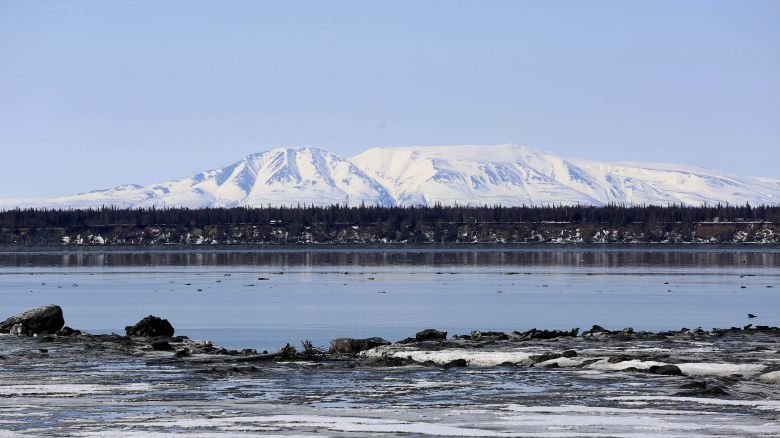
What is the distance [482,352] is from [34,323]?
1751 centimetres

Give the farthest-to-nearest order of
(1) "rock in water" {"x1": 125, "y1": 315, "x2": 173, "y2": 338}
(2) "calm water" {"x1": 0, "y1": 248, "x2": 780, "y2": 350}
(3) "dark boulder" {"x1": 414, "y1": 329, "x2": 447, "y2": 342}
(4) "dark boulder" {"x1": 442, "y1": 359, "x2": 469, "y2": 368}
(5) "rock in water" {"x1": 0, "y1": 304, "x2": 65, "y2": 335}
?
(2) "calm water" {"x1": 0, "y1": 248, "x2": 780, "y2": 350} < (1) "rock in water" {"x1": 125, "y1": 315, "x2": 173, "y2": 338} < (5) "rock in water" {"x1": 0, "y1": 304, "x2": 65, "y2": 335} < (3) "dark boulder" {"x1": 414, "y1": 329, "x2": 447, "y2": 342} < (4) "dark boulder" {"x1": 442, "y1": 359, "x2": 469, "y2": 368}

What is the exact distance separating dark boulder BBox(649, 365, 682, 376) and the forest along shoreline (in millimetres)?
22

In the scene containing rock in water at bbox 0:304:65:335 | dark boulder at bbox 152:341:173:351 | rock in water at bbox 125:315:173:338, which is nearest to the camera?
dark boulder at bbox 152:341:173:351

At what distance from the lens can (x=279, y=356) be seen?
115 feet

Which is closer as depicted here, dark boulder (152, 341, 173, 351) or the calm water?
dark boulder (152, 341, 173, 351)

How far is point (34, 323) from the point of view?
45000 millimetres

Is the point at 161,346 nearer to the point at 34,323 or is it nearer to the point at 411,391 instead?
the point at 34,323

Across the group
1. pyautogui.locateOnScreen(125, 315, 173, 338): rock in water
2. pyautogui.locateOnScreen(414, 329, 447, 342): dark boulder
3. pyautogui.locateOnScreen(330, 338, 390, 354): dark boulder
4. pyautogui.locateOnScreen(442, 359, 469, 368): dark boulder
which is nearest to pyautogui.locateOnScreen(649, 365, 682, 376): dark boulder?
pyautogui.locateOnScreen(442, 359, 469, 368): dark boulder

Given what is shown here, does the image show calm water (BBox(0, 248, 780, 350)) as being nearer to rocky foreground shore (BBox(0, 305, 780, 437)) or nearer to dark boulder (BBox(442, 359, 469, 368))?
rocky foreground shore (BBox(0, 305, 780, 437))

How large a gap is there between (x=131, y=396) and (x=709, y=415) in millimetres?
11247

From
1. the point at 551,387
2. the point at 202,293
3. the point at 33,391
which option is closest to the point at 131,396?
the point at 33,391

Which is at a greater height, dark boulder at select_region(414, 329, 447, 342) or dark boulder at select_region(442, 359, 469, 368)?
dark boulder at select_region(414, 329, 447, 342)

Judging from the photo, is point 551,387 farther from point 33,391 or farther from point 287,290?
point 287,290

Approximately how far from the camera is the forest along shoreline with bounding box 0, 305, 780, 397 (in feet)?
98.7
